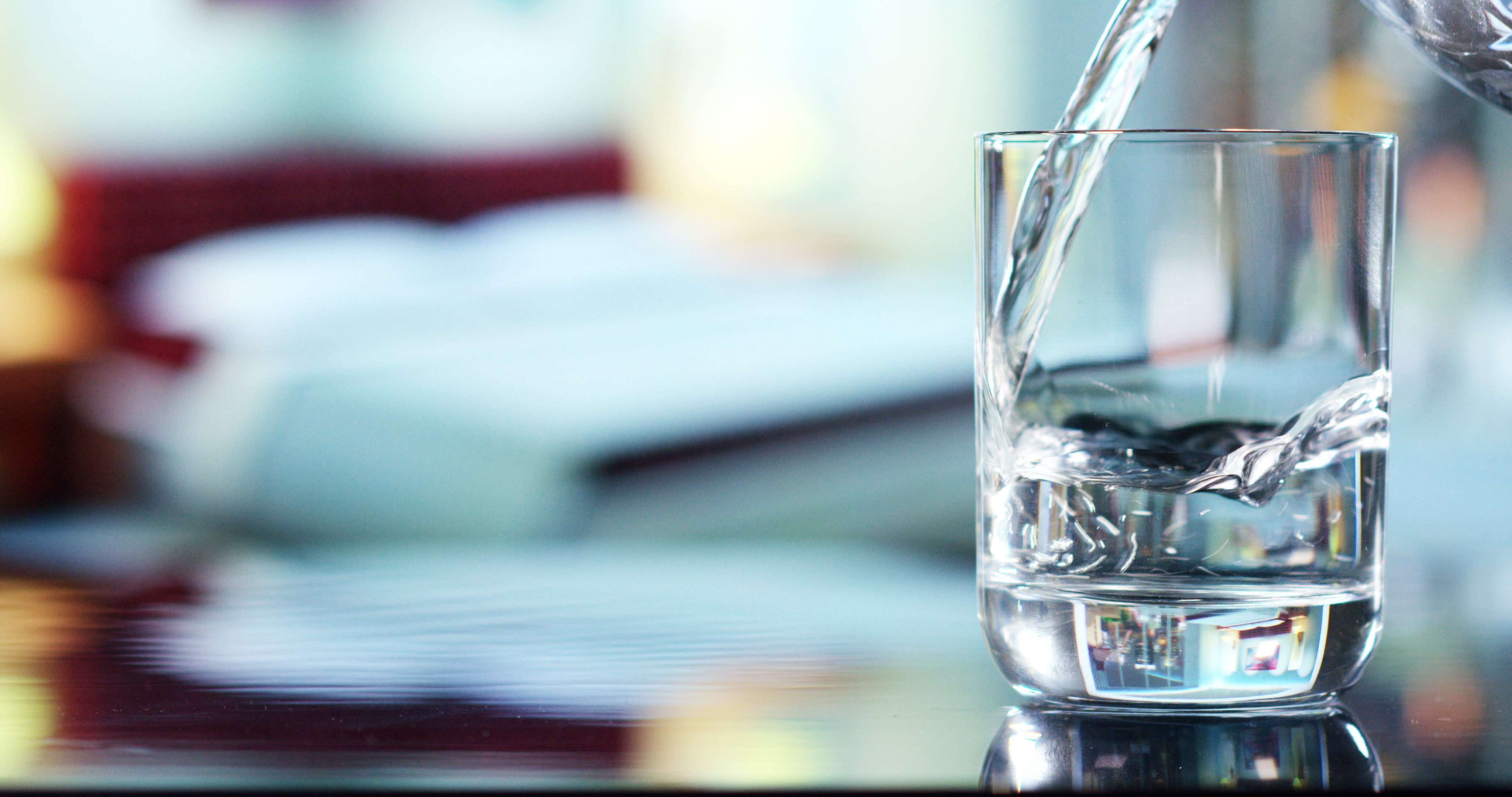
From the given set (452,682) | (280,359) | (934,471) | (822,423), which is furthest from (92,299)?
(452,682)

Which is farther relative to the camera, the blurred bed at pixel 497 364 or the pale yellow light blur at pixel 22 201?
the pale yellow light blur at pixel 22 201

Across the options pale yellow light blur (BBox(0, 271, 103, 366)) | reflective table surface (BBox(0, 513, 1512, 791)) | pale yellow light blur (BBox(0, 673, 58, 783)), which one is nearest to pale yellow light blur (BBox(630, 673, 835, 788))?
reflective table surface (BBox(0, 513, 1512, 791))

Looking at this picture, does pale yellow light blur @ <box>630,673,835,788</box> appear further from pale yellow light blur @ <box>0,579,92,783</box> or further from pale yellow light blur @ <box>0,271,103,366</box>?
pale yellow light blur @ <box>0,271,103,366</box>

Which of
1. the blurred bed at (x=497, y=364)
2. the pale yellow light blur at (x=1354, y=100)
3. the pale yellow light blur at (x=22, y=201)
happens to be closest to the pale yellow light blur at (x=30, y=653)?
the blurred bed at (x=497, y=364)

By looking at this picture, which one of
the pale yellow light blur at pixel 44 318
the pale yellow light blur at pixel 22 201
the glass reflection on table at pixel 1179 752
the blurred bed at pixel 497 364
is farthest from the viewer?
the pale yellow light blur at pixel 22 201

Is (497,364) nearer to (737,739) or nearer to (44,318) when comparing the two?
(44,318)

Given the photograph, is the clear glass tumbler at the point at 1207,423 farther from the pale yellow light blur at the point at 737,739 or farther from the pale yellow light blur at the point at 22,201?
the pale yellow light blur at the point at 22,201

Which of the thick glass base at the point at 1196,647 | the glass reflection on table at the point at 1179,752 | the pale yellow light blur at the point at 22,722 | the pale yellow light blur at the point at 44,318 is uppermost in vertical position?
the pale yellow light blur at the point at 44,318
